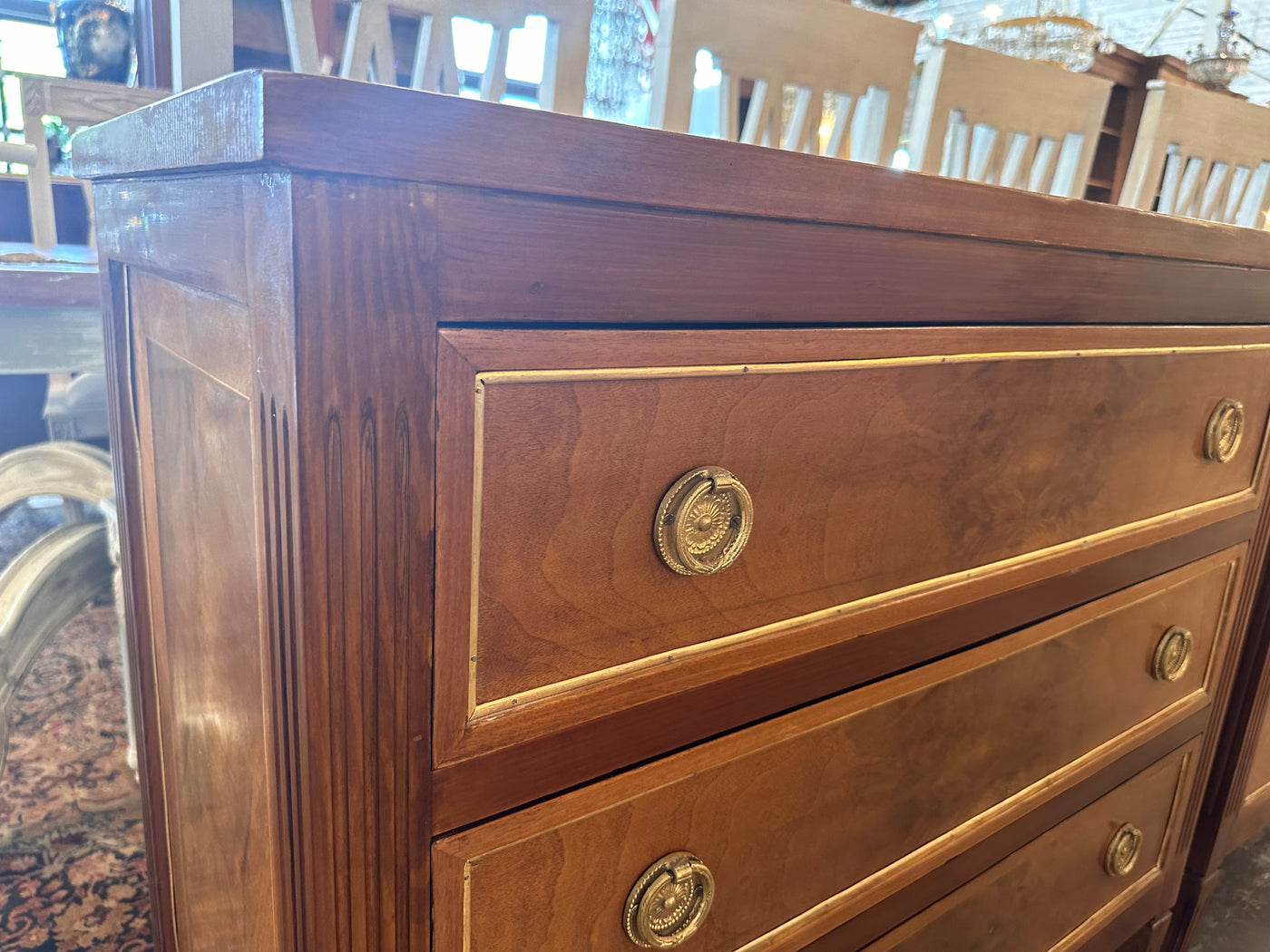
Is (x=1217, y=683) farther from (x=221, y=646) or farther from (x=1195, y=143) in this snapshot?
(x=221, y=646)

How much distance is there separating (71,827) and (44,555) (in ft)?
1.57

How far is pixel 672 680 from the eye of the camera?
42cm

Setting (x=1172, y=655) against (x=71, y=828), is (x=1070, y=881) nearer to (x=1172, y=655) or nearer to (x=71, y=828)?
(x=1172, y=655)

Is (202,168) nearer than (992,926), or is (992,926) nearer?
(202,168)

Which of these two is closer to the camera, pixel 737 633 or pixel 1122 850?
pixel 737 633

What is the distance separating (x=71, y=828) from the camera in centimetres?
114

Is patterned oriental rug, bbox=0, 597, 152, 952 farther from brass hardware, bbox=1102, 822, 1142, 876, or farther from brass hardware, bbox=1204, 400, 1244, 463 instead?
brass hardware, bbox=1204, 400, 1244, 463

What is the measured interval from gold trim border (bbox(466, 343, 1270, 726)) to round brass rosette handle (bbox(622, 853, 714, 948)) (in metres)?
0.12

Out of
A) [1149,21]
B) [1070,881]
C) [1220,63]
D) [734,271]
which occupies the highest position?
[1149,21]

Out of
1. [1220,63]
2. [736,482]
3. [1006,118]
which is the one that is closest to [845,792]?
[736,482]

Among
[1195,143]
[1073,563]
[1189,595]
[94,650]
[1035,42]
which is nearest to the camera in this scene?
[1073,563]

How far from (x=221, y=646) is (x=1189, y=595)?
2.55 feet

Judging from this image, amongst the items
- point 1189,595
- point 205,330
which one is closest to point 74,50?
point 205,330

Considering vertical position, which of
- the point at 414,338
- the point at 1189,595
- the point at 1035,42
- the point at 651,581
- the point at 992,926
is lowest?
the point at 992,926
